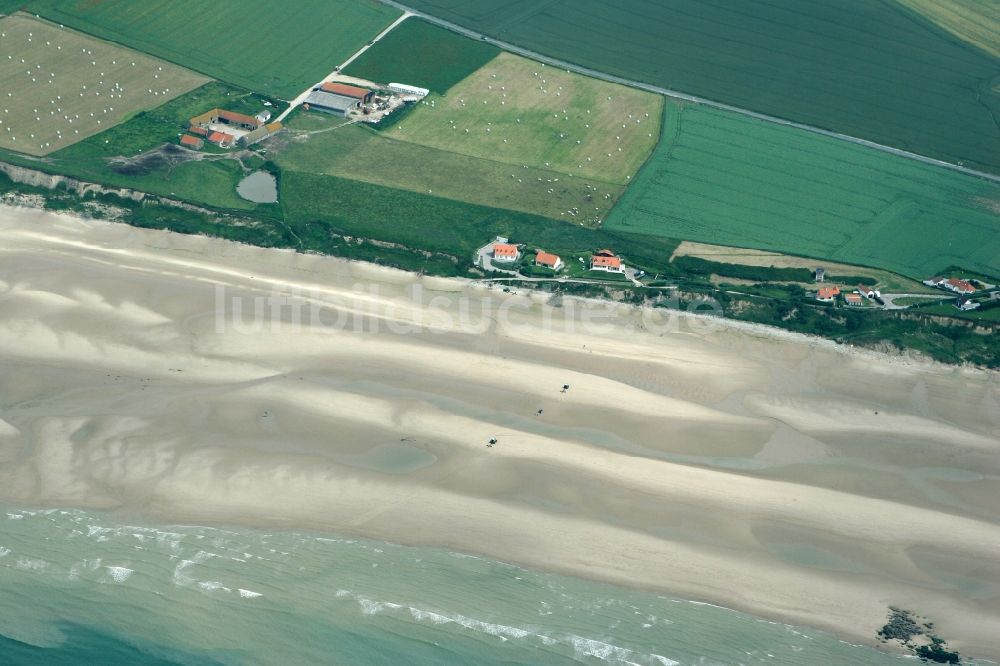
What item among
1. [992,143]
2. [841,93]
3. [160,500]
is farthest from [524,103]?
[160,500]

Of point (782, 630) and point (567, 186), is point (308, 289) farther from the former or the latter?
point (782, 630)

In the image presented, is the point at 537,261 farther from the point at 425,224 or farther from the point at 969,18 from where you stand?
the point at 969,18

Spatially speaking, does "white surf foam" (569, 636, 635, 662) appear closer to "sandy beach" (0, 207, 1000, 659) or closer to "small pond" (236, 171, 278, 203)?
"sandy beach" (0, 207, 1000, 659)

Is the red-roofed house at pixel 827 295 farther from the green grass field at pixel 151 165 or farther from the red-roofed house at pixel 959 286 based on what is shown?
the green grass field at pixel 151 165

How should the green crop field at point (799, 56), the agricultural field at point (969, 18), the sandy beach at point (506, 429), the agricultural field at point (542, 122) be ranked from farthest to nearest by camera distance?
the agricultural field at point (969, 18)
the green crop field at point (799, 56)
the agricultural field at point (542, 122)
the sandy beach at point (506, 429)

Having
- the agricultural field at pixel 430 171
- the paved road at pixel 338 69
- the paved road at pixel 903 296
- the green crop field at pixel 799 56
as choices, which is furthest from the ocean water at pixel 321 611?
the green crop field at pixel 799 56
